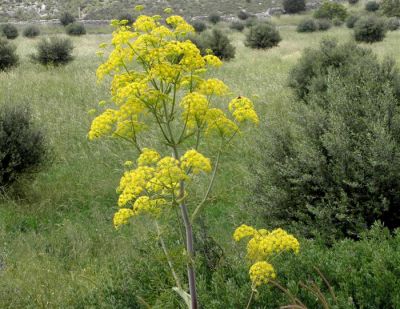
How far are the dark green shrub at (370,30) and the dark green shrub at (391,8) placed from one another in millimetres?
23397

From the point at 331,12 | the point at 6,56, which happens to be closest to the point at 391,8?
the point at 331,12

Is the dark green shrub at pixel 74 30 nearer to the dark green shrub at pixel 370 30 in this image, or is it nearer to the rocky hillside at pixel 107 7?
the dark green shrub at pixel 370 30

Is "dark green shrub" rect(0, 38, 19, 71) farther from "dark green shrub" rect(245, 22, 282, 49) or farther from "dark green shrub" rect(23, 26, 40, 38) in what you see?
"dark green shrub" rect(23, 26, 40, 38)

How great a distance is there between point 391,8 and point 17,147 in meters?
45.6

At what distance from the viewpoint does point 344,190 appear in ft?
15.2

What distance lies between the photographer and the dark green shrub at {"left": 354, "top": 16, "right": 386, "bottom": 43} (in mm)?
23406

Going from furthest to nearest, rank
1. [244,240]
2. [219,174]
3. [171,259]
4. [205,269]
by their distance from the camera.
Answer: [219,174], [244,240], [205,269], [171,259]

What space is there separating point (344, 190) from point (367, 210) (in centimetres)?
29

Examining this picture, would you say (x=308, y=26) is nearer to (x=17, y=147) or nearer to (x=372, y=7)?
(x=372, y=7)

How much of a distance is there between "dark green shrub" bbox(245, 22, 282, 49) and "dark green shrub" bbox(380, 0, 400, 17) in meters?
26.8

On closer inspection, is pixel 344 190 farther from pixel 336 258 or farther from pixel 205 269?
pixel 205 269

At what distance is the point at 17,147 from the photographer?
6727 mm

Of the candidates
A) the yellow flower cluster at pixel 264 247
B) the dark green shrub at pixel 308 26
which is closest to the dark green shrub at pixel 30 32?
the dark green shrub at pixel 308 26

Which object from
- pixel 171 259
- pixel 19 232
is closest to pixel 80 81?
pixel 19 232
